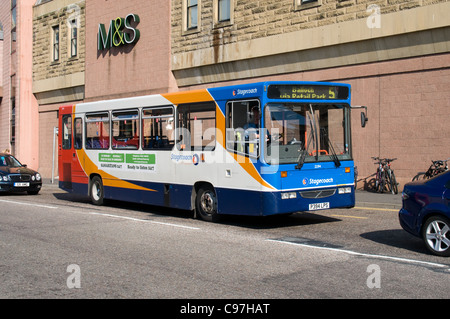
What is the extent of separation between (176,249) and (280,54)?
1308 cm

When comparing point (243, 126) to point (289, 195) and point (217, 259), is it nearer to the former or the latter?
point (289, 195)

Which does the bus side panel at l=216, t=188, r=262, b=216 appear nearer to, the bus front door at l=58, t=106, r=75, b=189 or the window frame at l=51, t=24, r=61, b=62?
the bus front door at l=58, t=106, r=75, b=189

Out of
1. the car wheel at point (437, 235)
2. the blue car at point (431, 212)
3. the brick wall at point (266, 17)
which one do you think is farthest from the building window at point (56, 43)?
the car wheel at point (437, 235)

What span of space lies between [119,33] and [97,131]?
13000mm

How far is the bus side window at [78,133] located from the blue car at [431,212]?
10.8 m

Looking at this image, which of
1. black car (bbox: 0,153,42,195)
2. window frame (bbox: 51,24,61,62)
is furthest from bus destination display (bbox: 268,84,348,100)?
window frame (bbox: 51,24,61,62)

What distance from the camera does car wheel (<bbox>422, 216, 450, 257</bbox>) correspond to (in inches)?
319

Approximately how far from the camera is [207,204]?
1252 cm

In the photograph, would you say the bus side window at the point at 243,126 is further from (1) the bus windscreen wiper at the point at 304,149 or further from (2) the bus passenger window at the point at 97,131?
(2) the bus passenger window at the point at 97,131

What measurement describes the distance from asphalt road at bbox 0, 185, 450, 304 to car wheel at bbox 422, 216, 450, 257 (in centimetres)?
16

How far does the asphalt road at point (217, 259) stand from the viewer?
253 inches

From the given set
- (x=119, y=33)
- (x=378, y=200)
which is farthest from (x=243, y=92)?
(x=119, y=33)

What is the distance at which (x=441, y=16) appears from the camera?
53.6ft
